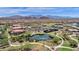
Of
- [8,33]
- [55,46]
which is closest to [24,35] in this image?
[8,33]

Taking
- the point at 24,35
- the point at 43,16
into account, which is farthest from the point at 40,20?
the point at 24,35
